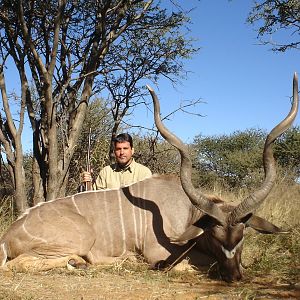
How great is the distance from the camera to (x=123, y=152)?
4.01 metres

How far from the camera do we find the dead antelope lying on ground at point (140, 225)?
290 centimetres

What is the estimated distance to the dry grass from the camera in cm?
238

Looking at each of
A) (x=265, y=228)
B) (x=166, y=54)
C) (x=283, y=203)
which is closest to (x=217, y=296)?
(x=265, y=228)

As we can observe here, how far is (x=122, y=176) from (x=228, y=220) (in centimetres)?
150

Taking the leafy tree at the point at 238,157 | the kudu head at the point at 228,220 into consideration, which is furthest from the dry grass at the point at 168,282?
the leafy tree at the point at 238,157

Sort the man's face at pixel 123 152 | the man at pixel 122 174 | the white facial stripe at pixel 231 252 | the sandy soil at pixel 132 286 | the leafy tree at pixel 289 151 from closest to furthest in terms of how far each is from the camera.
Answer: the sandy soil at pixel 132 286, the white facial stripe at pixel 231 252, the man's face at pixel 123 152, the man at pixel 122 174, the leafy tree at pixel 289 151

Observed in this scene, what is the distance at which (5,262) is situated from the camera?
3207 millimetres

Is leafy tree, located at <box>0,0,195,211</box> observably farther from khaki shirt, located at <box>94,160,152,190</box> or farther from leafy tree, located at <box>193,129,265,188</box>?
leafy tree, located at <box>193,129,265,188</box>

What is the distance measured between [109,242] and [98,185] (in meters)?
0.93

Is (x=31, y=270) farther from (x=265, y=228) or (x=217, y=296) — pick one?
(x=265, y=228)

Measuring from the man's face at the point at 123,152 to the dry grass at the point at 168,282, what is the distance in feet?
3.38

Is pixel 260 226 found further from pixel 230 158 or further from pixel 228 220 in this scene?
pixel 230 158

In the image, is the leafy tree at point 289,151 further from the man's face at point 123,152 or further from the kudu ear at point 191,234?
the kudu ear at point 191,234

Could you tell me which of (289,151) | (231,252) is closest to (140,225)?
(231,252)
